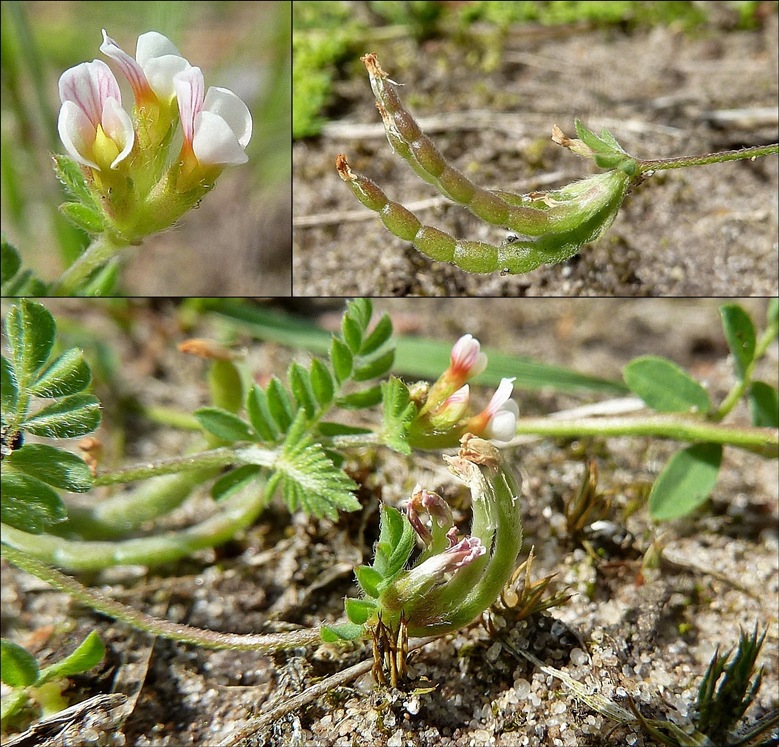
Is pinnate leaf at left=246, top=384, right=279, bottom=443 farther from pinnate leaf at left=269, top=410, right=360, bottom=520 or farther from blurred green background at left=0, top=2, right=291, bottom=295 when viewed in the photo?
blurred green background at left=0, top=2, right=291, bottom=295

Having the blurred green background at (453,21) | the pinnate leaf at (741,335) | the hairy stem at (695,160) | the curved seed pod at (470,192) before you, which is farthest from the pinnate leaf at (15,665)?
the blurred green background at (453,21)

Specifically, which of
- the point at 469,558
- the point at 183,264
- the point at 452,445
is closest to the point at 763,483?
the point at 452,445

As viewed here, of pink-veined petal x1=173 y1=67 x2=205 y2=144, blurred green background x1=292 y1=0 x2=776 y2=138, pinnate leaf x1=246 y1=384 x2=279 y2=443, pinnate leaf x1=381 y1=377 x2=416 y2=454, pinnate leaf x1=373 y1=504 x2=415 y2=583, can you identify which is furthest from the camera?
blurred green background x1=292 y1=0 x2=776 y2=138

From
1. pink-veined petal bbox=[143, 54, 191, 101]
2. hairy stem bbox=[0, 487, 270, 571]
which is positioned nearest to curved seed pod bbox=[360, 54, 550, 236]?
pink-veined petal bbox=[143, 54, 191, 101]

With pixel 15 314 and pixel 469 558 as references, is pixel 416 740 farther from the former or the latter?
pixel 15 314

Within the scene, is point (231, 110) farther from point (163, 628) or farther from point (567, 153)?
point (567, 153)

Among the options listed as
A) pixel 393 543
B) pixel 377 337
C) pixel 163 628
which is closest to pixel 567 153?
pixel 377 337

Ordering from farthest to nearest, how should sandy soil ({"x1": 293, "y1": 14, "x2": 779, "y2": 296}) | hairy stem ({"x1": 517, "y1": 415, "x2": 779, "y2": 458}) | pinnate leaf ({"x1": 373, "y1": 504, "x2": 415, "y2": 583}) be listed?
sandy soil ({"x1": 293, "y1": 14, "x2": 779, "y2": 296}) < hairy stem ({"x1": 517, "y1": 415, "x2": 779, "y2": 458}) < pinnate leaf ({"x1": 373, "y1": 504, "x2": 415, "y2": 583})

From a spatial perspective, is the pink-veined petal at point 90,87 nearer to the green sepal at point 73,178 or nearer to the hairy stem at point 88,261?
the green sepal at point 73,178
